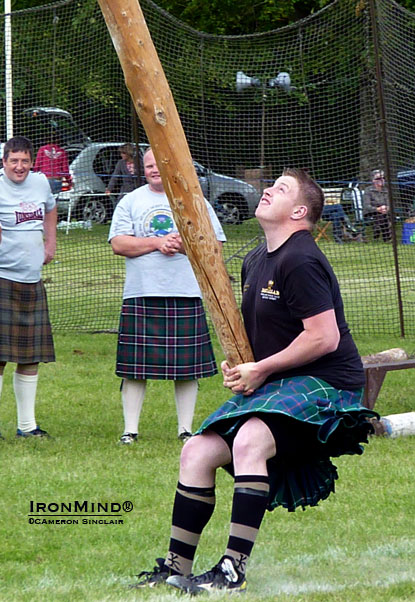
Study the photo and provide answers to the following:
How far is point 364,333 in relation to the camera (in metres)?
10.8

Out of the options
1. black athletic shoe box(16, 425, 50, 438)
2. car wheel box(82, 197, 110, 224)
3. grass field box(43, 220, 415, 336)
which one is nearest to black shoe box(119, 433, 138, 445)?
black athletic shoe box(16, 425, 50, 438)

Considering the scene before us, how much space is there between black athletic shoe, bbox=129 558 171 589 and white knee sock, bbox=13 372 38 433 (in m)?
2.72

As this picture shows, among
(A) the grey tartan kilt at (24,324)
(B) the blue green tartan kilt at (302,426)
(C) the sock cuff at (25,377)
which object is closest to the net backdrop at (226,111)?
(A) the grey tartan kilt at (24,324)

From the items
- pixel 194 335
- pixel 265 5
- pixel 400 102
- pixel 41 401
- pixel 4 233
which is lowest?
pixel 41 401

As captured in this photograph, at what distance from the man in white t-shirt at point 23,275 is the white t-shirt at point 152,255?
53 cm

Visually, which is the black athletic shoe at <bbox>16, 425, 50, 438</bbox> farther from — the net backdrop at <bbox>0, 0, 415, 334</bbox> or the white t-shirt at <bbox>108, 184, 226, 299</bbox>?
the net backdrop at <bbox>0, 0, 415, 334</bbox>

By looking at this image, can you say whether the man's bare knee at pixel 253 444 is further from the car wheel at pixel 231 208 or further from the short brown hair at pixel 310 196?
the car wheel at pixel 231 208

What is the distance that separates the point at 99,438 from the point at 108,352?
11.1 feet

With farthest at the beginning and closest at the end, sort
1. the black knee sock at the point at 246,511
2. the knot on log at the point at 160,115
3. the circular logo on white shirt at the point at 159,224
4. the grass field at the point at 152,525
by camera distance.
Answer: the circular logo on white shirt at the point at 159,224
the grass field at the point at 152,525
the knot on log at the point at 160,115
the black knee sock at the point at 246,511

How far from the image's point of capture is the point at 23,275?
6.21 metres

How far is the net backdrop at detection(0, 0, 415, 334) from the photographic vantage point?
1014cm

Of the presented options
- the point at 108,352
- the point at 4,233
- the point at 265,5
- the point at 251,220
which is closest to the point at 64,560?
the point at 4,233

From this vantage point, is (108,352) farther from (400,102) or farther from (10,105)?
(400,102)

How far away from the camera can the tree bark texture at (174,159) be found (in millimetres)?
Result: 3500
